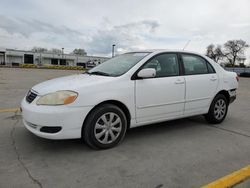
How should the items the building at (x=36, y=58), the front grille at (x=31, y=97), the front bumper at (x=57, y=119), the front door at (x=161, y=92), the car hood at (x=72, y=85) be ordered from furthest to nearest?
the building at (x=36, y=58) < the front door at (x=161, y=92) < the front grille at (x=31, y=97) < the car hood at (x=72, y=85) < the front bumper at (x=57, y=119)

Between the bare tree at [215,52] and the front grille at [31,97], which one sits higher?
the bare tree at [215,52]

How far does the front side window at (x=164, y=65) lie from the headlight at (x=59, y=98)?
1335 millimetres

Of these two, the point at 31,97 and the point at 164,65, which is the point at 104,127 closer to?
the point at 31,97

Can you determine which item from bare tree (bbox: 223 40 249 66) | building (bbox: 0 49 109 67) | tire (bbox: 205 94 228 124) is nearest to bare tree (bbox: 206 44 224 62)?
bare tree (bbox: 223 40 249 66)

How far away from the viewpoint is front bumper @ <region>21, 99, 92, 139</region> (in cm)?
306

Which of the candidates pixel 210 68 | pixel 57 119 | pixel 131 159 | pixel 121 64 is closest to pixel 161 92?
pixel 121 64

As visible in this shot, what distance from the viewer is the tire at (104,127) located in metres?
3.29

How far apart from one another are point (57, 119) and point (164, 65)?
213 centimetres

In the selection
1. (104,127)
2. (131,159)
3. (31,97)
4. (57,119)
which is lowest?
(131,159)

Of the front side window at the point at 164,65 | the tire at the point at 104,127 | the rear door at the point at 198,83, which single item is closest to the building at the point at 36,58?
the rear door at the point at 198,83

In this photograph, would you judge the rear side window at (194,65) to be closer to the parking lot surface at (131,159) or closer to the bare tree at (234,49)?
the parking lot surface at (131,159)

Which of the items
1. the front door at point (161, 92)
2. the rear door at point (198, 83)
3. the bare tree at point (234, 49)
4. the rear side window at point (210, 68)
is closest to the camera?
the front door at point (161, 92)

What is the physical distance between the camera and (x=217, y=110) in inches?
196

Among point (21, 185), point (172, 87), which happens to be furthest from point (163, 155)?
point (21, 185)
